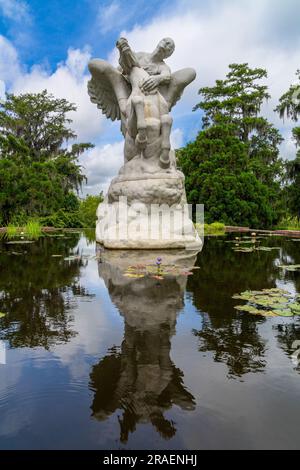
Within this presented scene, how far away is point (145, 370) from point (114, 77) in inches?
263

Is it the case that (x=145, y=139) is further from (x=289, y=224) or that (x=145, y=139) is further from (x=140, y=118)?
(x=289, y=224)

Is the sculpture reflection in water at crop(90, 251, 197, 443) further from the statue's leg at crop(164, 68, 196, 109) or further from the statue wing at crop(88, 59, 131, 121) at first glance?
the statue wing at crop(88, 59, 131, 121)

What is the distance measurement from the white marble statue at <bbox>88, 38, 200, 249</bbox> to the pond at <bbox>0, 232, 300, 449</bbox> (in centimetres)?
292

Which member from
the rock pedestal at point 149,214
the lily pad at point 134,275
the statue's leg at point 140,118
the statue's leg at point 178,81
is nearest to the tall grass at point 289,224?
the statue's leg at point 178,81

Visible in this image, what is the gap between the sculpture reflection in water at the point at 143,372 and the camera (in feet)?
3.79

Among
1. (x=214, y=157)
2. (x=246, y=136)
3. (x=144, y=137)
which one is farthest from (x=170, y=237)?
(x=246, y=136)

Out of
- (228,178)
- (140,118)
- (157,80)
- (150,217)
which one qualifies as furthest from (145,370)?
(228,178)

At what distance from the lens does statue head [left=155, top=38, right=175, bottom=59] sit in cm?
655

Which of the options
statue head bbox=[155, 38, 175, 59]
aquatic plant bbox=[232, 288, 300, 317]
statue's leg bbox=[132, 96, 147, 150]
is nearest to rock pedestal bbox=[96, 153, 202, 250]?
statue's leg bbox=[132, 96, 147, 150]

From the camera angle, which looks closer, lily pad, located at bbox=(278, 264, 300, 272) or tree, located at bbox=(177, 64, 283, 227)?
lily pad, located at bbox=(278, 264, 300, 272)
